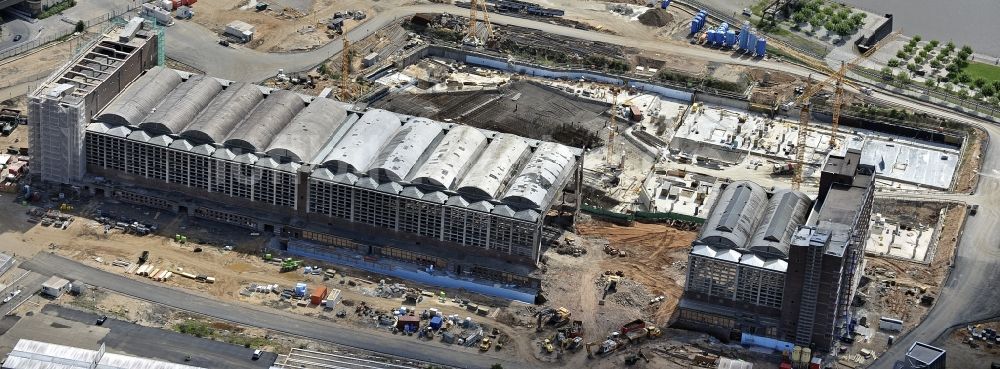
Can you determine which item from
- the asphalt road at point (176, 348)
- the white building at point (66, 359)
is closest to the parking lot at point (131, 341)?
the asphalt road at point (176, 348)

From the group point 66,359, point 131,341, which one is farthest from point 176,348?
point 66,359

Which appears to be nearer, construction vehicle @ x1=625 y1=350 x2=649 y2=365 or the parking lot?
the parking lot

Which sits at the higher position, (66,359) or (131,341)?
(66,359)

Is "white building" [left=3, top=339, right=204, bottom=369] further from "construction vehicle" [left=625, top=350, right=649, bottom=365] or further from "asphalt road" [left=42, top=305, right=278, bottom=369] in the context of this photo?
"construction vehicle" [left=625, top=350, right=649, bottom=365]

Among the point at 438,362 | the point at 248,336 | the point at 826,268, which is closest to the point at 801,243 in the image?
the point at 826,268

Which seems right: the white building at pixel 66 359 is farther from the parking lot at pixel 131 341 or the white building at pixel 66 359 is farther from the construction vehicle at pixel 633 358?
the construction vehicle at pixel 633 358

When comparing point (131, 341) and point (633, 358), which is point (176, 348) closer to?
point (131, 341)

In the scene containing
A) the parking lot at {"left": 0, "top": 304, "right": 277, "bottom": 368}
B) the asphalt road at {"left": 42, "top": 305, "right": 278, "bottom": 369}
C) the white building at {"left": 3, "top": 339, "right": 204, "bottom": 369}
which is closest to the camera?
the white building at {"left": 3, "top": 339, "right": 204, "bottom": 369}

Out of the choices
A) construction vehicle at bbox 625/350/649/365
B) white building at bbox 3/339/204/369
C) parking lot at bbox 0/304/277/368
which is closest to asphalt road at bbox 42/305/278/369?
parking lot at bbox 0/304/277/368
